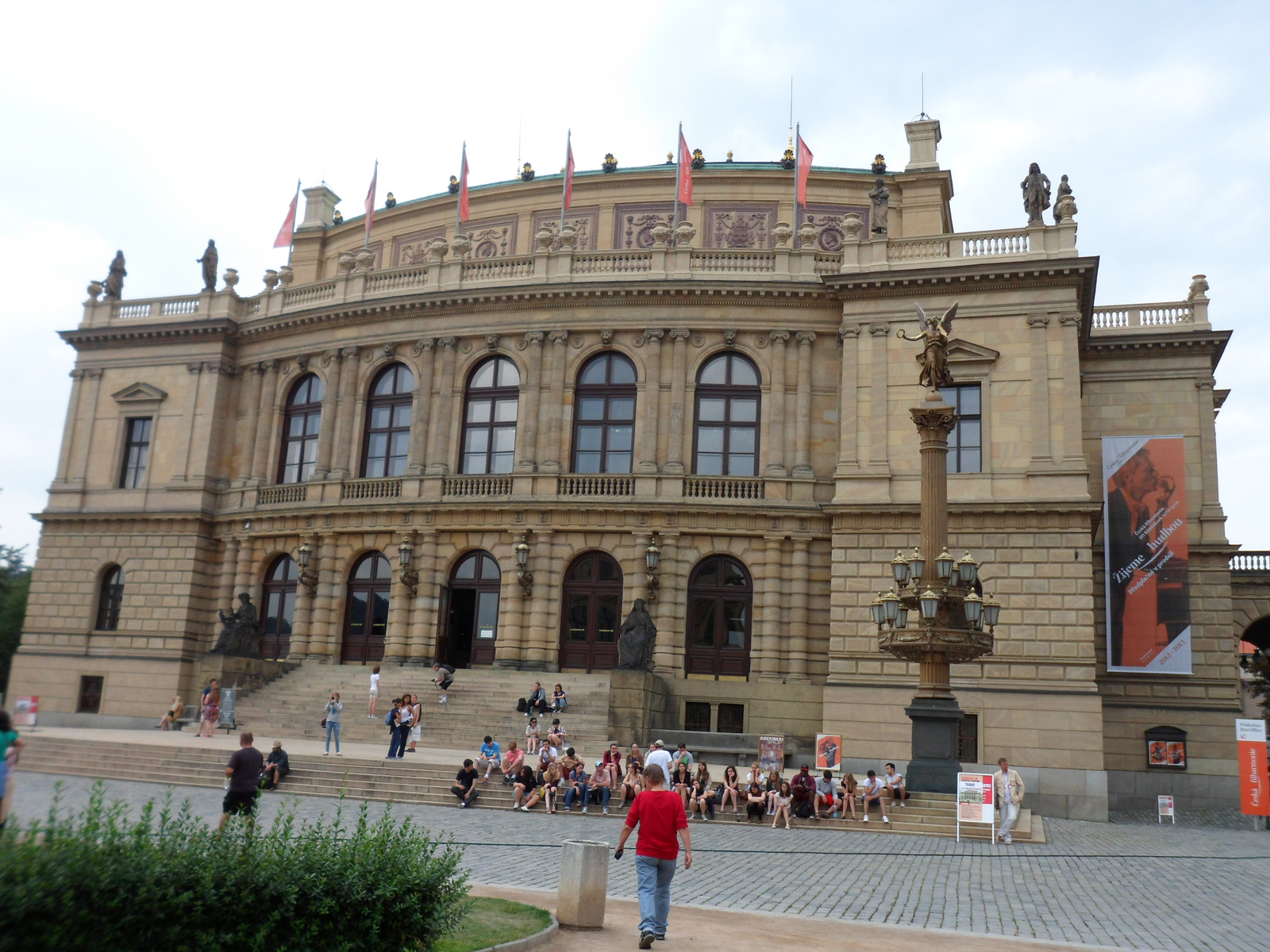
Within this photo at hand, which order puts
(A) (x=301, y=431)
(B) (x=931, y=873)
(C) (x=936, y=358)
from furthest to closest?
1. (A) (x=301, y=431)
2. (C) (x=936, y=358)
3. (B) (x=931, y=873)

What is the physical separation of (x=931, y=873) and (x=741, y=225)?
31.7 metres

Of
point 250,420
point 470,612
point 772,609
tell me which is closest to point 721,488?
point 772,609

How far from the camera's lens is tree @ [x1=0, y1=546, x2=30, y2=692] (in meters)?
58.9

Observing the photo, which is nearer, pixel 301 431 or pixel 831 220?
pixel 301 431

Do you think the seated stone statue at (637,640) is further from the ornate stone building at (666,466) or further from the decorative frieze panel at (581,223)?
the decorative frieze panel at (581,223)

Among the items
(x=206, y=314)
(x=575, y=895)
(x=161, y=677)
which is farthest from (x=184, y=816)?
(x=206, y=314)

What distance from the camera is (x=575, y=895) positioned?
11.6 metres

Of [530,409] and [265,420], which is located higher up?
[265,420]

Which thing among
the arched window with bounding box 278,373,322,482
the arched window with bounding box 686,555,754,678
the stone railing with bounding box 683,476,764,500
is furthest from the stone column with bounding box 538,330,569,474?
the arched window with bounding box 278,373,322,482

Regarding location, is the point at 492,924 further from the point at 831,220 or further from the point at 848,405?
the point at 831,220

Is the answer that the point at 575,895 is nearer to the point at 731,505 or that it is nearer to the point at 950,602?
the point at 950,602

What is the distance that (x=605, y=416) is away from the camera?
38.6m

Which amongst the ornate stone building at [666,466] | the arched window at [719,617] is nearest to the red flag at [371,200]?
the ornate stone building at [666,466]

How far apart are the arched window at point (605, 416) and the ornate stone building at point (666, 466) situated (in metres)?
0.11
